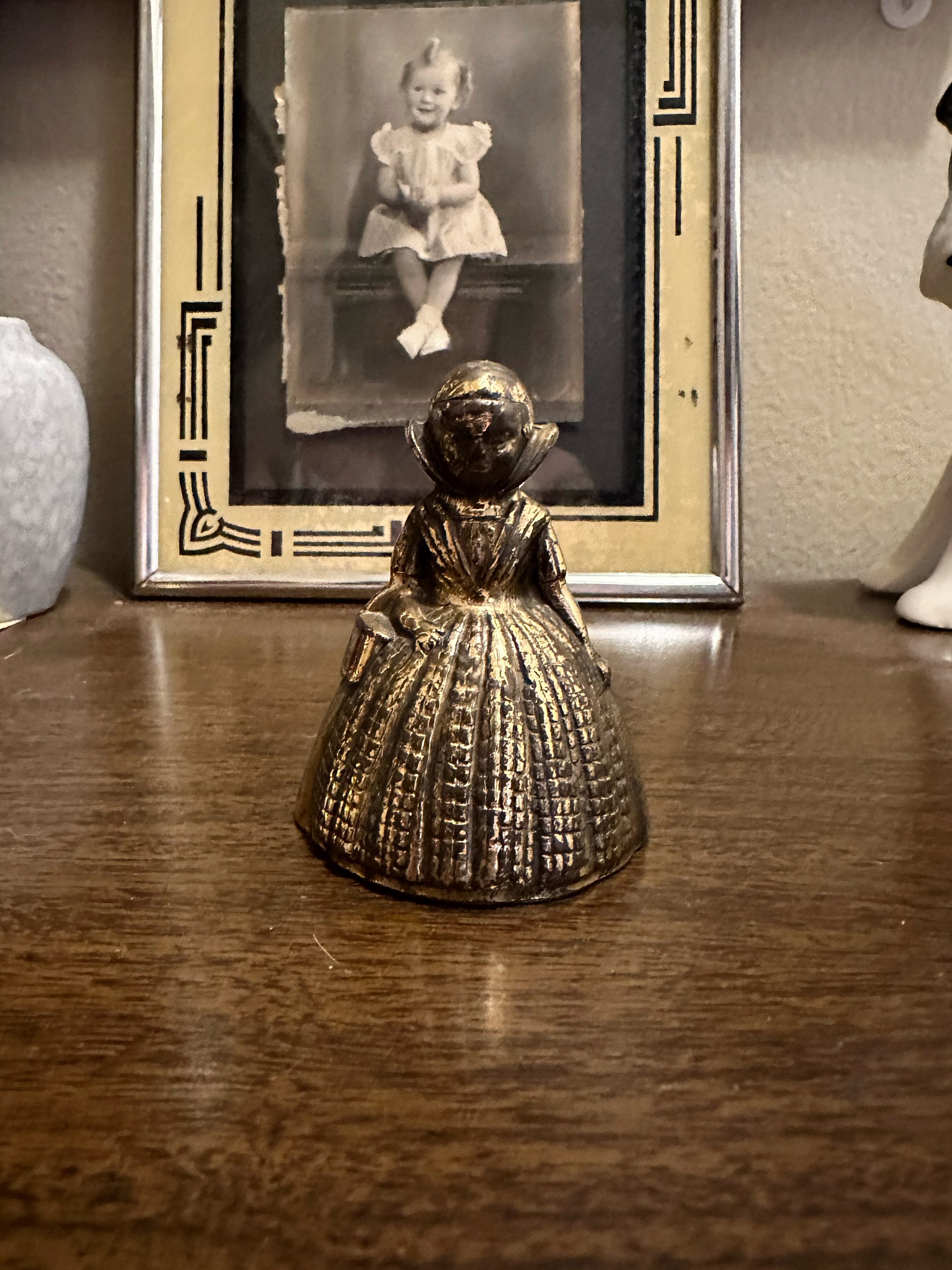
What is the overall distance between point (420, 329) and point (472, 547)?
75 cm

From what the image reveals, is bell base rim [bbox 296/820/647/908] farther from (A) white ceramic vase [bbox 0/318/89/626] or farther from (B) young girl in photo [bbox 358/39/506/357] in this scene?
(B) young girl in photo [bbox 358/39/506/357]

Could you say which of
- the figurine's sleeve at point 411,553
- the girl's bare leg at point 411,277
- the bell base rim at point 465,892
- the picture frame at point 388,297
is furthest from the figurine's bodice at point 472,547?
the girl's bare leg at point 411,277

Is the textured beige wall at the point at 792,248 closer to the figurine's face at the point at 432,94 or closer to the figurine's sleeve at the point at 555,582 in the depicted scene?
the figurine's face at the point at 432,94

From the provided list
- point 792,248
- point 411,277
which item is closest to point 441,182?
point 411,277

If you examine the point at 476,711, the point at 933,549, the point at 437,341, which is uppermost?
the point at 437,341

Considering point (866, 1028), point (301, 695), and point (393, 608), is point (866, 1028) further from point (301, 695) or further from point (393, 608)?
point (301, 695)

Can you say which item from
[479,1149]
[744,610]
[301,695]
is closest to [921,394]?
[744,610]

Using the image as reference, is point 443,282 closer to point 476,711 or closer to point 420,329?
point 420,329

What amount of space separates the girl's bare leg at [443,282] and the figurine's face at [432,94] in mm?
163

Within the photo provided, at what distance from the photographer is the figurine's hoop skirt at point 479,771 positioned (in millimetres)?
622

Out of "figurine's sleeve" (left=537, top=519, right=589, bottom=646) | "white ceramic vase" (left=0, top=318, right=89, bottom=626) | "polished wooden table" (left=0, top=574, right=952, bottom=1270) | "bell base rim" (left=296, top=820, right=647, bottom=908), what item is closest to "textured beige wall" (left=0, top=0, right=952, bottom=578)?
"white ceramic vase" (left=0, top=318, right=89, bottom=626)

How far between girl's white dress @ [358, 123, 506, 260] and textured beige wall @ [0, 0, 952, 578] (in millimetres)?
371

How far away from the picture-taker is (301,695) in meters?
0.99

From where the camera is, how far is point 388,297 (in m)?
1.35
